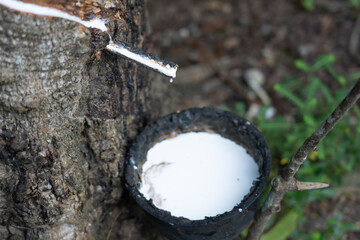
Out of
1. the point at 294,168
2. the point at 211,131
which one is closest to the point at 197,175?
the point at 211,131

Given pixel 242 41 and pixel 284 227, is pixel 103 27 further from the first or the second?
pixel 242 41

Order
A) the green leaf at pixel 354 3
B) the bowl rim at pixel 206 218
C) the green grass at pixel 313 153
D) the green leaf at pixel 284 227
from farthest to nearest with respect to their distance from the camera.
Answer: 1. the green leaf at pixel 354 3
2. the green grass at pixel 313 153
3. the green leaf at pixel 284 227
4. the bowl rim at pixel 206 218

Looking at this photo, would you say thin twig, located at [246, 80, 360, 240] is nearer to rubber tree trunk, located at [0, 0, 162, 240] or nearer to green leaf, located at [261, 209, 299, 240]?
green leaf, located at [261, 209, 299, 240]

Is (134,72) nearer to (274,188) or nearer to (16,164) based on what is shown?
(16,164)

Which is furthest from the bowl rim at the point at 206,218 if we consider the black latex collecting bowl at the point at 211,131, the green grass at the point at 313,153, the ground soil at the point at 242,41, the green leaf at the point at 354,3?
the green leaf at the point at 354,3

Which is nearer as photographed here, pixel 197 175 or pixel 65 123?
pixel 65 123

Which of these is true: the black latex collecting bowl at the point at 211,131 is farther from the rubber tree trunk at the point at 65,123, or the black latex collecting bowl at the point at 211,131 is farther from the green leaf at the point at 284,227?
the green leaf at the point at 284,227

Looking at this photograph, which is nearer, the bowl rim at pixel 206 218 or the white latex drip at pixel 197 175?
the bowl rim at pixel 206 218

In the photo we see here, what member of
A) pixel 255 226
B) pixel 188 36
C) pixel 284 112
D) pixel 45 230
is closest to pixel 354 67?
pixel 284 112
